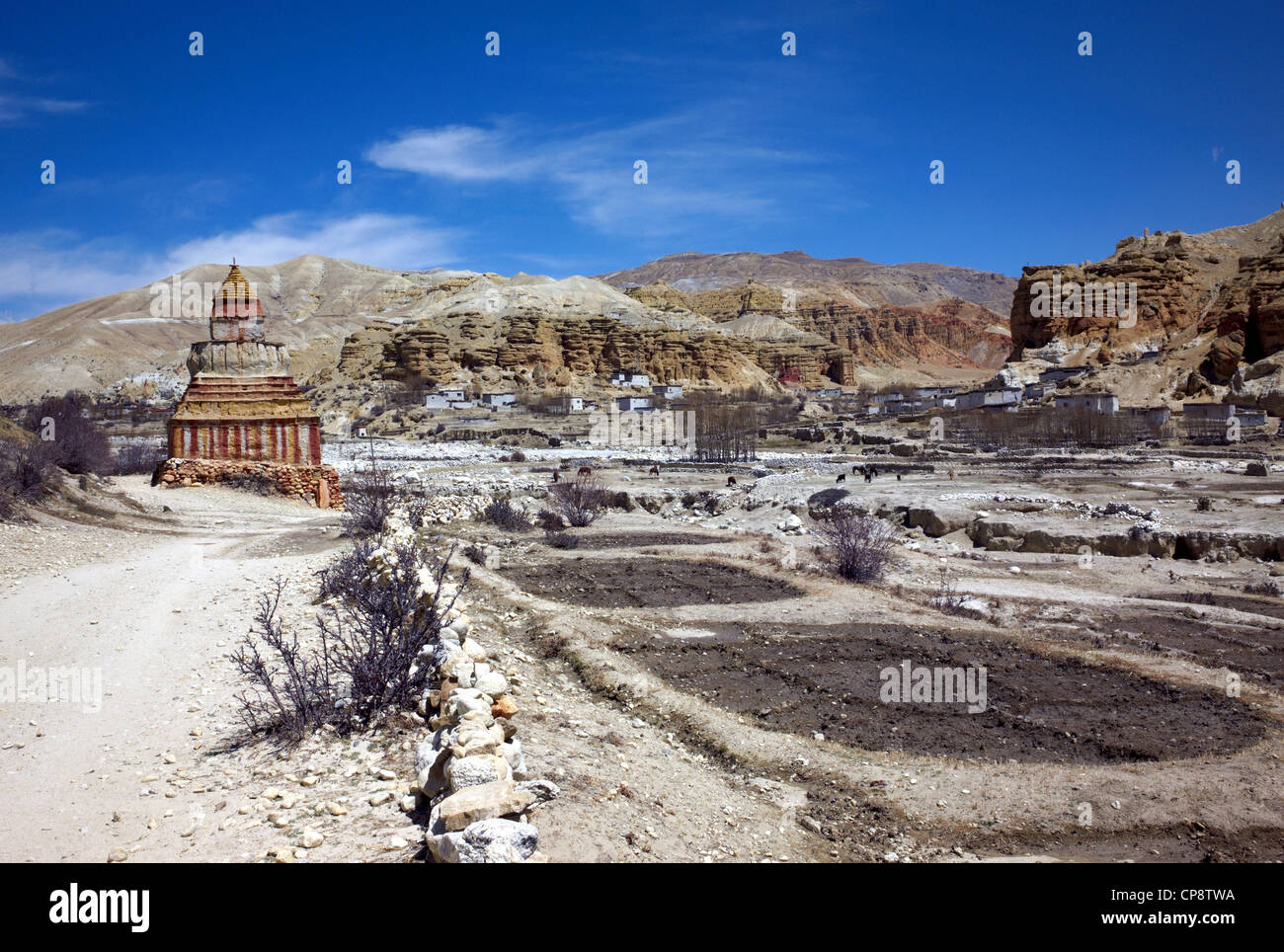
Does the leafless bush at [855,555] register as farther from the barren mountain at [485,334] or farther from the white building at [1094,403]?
the white building at [1094,403]

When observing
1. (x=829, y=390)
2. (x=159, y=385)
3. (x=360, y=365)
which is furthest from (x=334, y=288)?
(x=829, y=390)

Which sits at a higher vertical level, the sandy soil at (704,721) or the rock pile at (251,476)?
the rock pile at (251,476)

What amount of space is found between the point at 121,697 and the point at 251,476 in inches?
538

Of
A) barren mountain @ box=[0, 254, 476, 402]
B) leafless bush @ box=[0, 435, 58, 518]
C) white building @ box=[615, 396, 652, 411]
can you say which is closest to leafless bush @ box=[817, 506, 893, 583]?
leafless bush @ box=[0, 435, 58, 518]

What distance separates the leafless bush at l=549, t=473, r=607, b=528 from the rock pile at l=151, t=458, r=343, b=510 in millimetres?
5328

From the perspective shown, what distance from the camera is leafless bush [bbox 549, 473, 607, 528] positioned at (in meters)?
17.4

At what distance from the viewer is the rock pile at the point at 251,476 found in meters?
17.3

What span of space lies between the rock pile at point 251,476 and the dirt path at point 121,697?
7.14 meters

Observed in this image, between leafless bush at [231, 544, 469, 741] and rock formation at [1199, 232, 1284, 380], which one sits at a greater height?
rock formation at [1199, 232, 1284, 380]

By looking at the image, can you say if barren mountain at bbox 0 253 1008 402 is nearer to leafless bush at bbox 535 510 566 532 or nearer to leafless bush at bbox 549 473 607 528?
leafless bush at bbox 549 473 607 528

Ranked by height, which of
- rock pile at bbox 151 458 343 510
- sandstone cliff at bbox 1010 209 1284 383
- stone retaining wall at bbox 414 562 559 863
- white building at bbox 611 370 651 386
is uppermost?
sandstone cliff at bbox 1010 209 1284 383

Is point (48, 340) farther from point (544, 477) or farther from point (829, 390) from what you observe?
point (544, 477)

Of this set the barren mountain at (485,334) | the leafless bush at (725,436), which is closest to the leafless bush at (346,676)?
the barren mountain at (485,334)

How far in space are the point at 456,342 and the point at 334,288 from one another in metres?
85.3
